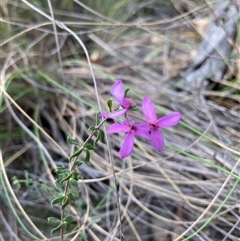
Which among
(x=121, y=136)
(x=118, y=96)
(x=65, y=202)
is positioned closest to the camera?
(x=118, y=96)

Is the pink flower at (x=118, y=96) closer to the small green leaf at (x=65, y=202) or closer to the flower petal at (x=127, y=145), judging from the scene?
the flower petal at (x=127, y=145)

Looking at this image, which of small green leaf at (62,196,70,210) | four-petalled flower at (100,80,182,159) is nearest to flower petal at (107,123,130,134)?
four-petalled flower at (100,80,182,159)

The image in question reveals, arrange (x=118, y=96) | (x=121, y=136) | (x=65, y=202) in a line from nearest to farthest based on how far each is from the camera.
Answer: (x=118, y=96) < (x=65, y=202) < (x=121, y=136)

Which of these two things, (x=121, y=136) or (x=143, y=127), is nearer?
(x=143, y=127)

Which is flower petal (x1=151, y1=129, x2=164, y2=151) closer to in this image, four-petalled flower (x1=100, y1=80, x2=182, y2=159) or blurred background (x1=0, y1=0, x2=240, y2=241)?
four-petalled flower (x1=100, y1=80, x2=182, y2=159)

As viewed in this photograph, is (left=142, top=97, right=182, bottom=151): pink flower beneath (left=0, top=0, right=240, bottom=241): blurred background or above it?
above

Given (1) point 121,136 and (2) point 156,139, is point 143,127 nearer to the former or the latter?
(2) point 156,139

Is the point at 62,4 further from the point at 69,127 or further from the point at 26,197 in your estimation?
the point at 26,197

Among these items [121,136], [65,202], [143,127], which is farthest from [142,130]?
[121,136]
